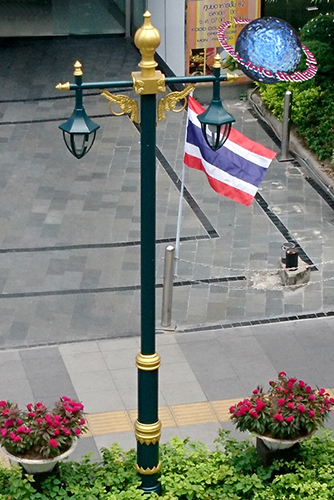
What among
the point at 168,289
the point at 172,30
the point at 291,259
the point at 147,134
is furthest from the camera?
the point at 172,30

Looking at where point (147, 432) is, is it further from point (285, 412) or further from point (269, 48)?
point (269, 48)

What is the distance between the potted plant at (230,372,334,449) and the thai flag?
3.51 meters

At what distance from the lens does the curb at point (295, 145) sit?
1747cm

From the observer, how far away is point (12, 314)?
13.6 m

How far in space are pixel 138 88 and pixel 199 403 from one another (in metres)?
4.98

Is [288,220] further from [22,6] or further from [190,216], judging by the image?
[22,6]

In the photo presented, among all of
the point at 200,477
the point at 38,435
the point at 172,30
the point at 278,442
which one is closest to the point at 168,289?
the point at 200,477

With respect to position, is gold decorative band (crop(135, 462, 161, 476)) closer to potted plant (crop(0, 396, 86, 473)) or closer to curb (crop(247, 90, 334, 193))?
potted plant (crop(0, 396, 86, 473))

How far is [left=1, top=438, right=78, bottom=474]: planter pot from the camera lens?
9.06 meters

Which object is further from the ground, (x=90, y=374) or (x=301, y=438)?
(x=301, y=438)

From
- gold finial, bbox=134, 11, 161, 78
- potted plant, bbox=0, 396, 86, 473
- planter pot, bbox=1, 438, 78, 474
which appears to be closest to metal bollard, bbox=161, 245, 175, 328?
potted plant, bbox=0, 396, 86, 473

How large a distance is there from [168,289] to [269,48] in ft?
11.9

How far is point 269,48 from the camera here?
36.1 ft

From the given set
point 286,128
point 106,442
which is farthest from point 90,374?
point 286,128
